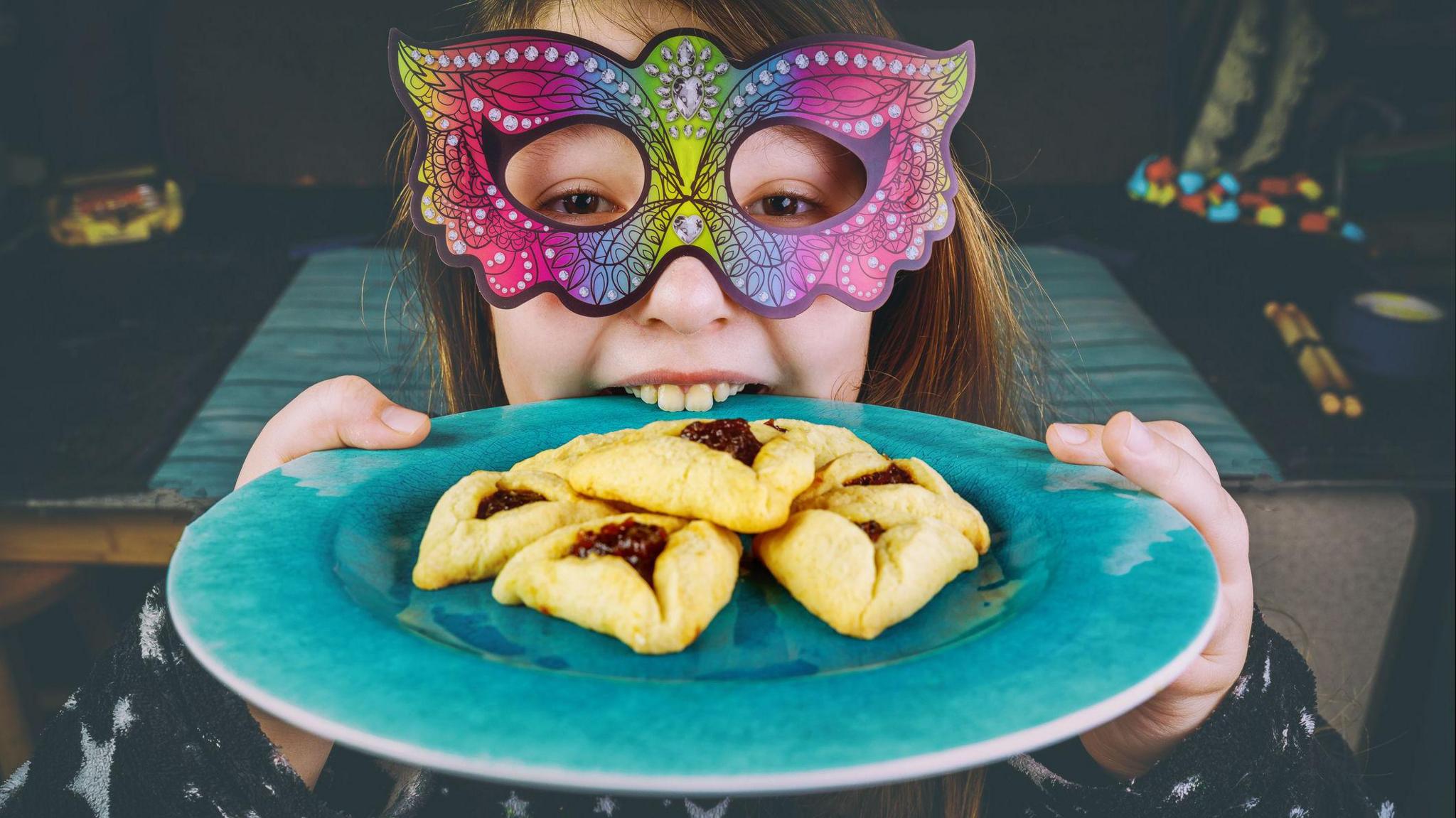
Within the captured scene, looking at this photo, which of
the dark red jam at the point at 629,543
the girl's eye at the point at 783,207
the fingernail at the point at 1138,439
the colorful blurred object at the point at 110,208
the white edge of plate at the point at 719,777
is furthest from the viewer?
the colorful blurred object at the point at 110,208

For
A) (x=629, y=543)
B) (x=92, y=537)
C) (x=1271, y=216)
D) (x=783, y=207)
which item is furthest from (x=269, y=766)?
(x=1271, y=216)

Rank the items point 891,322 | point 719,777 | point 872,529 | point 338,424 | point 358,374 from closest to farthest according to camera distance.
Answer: point 719,777 < point 872,529 < point 338,424 < point 891,322 < point 358,374

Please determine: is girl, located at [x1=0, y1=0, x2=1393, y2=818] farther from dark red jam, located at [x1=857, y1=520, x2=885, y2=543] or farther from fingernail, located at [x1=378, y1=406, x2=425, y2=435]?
dark red jam, located at [x1=857, y1=520, x2=885, y2=543]

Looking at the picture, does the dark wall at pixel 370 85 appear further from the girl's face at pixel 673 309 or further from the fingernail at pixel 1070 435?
the fingernail at pixel 1070 435

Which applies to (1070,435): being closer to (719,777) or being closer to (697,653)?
(697,653)

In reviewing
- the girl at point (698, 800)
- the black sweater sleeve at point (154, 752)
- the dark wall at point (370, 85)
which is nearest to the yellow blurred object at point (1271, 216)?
the dark wall at point (370, 85)

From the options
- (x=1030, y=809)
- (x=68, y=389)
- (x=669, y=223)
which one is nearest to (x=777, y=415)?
(x=669, y=223)
